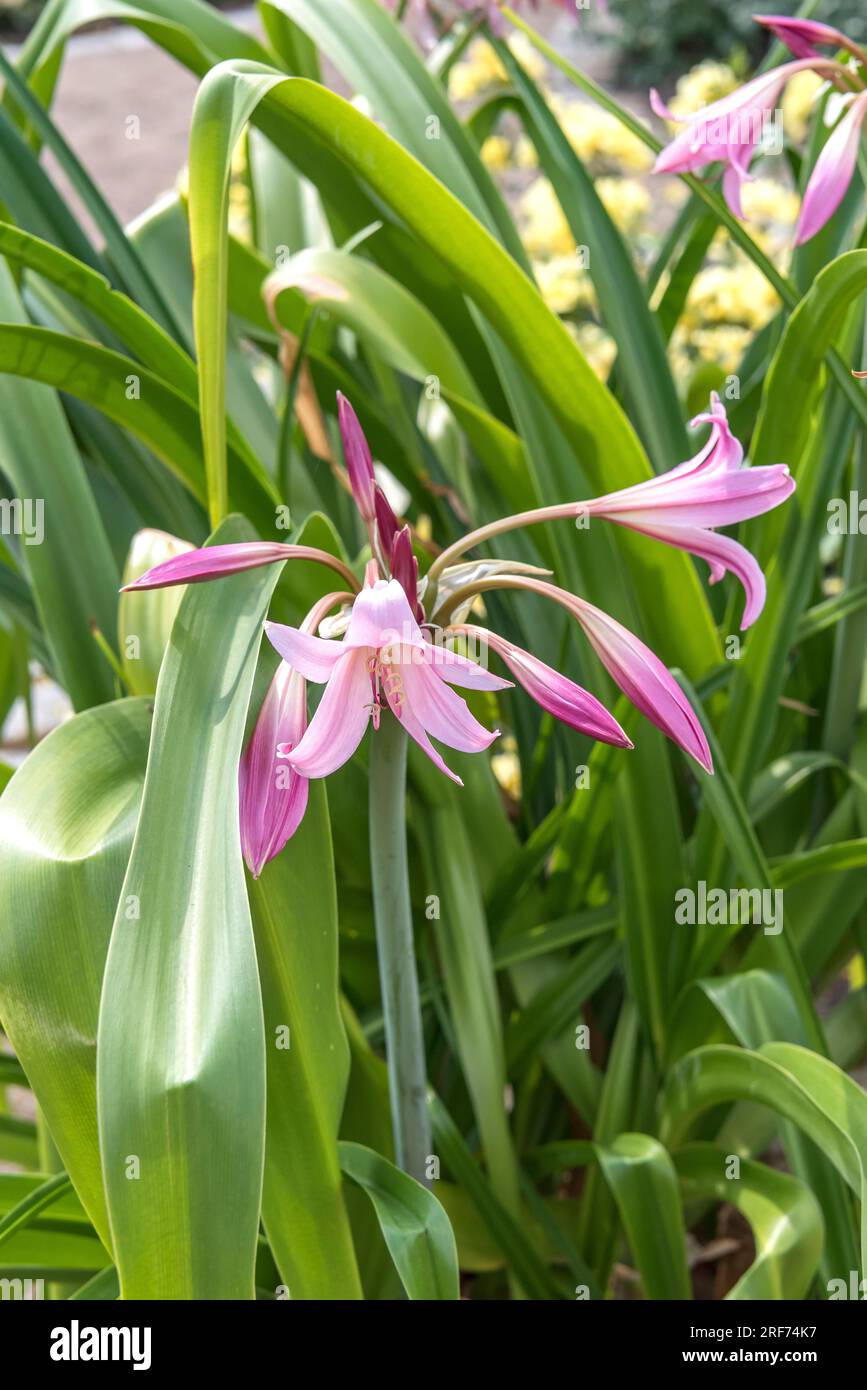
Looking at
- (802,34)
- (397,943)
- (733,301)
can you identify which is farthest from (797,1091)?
(733,301)

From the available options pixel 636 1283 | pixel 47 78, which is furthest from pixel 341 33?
pixel 636 1283

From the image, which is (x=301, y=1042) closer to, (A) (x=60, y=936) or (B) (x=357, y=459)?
(A) (x=60, y=936)

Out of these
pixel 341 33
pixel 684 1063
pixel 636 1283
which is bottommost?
pixel 636 1283

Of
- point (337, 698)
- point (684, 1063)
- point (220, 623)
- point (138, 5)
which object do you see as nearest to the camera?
point (337, 698)

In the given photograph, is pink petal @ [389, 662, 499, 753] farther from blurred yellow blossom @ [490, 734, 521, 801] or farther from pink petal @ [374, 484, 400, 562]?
blurred yellow blossom @ [490, 734, 521, 801]

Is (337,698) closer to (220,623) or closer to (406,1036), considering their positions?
(220,623)

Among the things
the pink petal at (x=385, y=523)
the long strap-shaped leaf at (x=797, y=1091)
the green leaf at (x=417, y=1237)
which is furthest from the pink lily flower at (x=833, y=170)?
the green leaf at (x=417, y=1237)

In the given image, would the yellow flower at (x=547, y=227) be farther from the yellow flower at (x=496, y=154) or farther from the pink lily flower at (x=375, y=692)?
the pink lily flower at (x=375, y=692)
